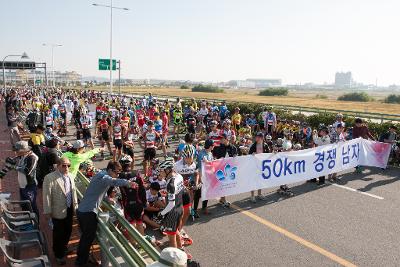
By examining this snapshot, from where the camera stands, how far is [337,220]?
27.4 feet

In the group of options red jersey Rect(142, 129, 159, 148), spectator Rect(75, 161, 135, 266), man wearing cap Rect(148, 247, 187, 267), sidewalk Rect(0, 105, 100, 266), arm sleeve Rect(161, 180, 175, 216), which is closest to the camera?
man wearing cap Rect(148, 247, 187, 267)

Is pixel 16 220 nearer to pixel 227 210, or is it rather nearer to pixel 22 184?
pixel 22 184

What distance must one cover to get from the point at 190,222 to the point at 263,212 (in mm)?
1846

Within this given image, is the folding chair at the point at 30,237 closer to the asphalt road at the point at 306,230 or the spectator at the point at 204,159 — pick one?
the asphalt road at the point at 306,230

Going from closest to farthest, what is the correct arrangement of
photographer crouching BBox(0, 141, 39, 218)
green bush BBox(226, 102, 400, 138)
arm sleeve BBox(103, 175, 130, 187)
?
1. arm sleeve BBox(103, 175, 130, 187)
2. photographer crouching BBox(0, 141, 39, 218)
3. green bush BBox(226, 102, 400, 138)

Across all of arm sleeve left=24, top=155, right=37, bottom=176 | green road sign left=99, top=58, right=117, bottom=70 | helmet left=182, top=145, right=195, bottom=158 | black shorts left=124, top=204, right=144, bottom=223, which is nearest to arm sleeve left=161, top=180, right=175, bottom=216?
black shorts left=124, top=204, right=144, bottom=223

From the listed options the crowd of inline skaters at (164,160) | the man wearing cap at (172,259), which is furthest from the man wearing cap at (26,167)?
the man wearing cap at (172,259)

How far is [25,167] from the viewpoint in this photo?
6.88 meters

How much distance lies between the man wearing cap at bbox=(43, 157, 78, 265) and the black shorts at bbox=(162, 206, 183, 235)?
5.09ft

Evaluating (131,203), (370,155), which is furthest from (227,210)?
(370,155)

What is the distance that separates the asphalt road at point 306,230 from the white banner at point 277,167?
1.52 ft

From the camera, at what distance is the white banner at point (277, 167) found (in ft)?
29.4

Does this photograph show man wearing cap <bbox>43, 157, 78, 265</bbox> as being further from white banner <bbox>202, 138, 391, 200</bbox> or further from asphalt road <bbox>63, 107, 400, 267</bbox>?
white banner <bbox>202, 138, 391, 200</bbox>

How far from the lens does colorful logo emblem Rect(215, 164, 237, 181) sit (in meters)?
9.01
